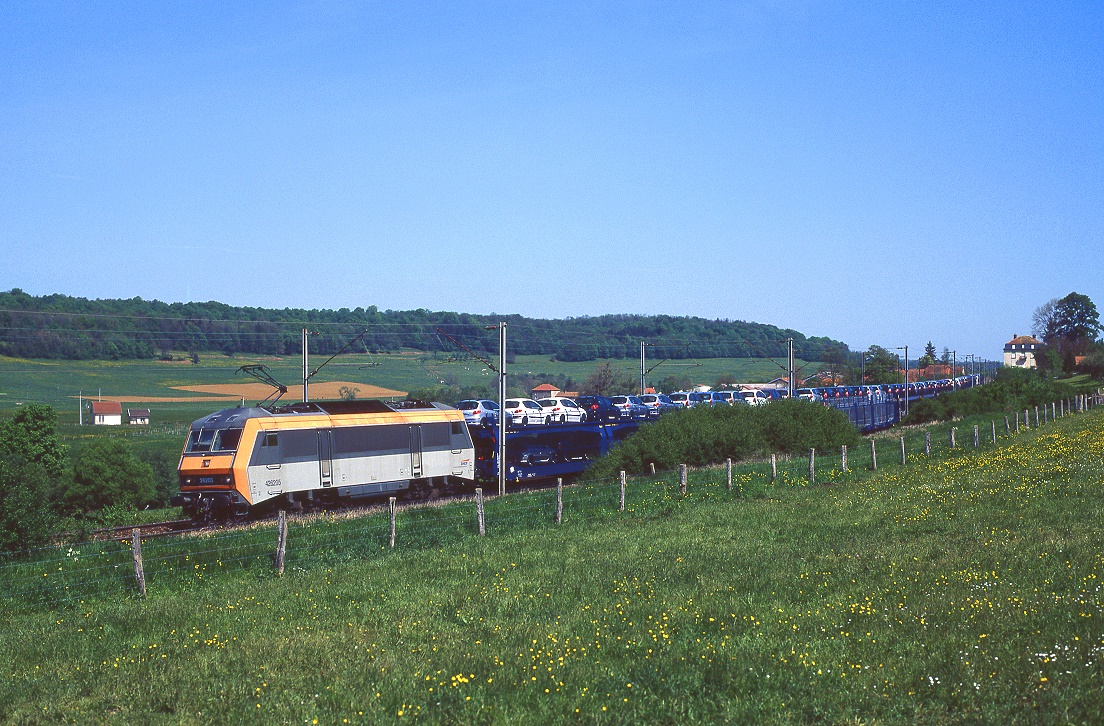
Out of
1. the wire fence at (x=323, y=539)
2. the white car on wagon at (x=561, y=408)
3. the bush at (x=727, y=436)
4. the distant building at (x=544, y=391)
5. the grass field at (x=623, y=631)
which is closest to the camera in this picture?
the grass field at (x=623, y=631)

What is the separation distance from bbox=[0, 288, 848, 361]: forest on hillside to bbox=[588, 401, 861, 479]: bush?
55098 millimetres

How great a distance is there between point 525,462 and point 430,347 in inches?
3861

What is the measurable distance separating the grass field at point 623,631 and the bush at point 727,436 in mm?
18088

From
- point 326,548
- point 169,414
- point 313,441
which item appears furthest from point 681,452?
point 169,414

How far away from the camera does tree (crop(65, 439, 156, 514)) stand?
66.2m

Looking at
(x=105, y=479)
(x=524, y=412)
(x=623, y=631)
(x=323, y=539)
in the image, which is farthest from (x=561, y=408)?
(x=623, y=631)

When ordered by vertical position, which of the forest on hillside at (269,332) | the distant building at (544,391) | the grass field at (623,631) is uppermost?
the forest on hillside at (269,332)

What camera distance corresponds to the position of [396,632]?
12.2 meters

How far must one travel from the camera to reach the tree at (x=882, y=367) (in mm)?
127250

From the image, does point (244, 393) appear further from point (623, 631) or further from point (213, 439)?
point (623, 631)

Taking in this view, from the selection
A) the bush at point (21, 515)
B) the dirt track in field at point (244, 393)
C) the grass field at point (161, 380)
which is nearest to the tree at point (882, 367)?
the grass field at point (161, 380)

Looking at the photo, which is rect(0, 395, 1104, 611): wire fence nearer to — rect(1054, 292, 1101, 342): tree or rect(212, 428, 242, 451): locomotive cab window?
rect(212, 428, 242, 451): locomotive cab window

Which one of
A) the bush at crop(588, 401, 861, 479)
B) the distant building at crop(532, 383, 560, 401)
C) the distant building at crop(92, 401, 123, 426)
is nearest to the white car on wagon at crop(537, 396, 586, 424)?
the bush at crop(588, 401, 861, 479)

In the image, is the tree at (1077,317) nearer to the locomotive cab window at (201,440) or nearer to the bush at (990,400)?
the bush at (990,400)
